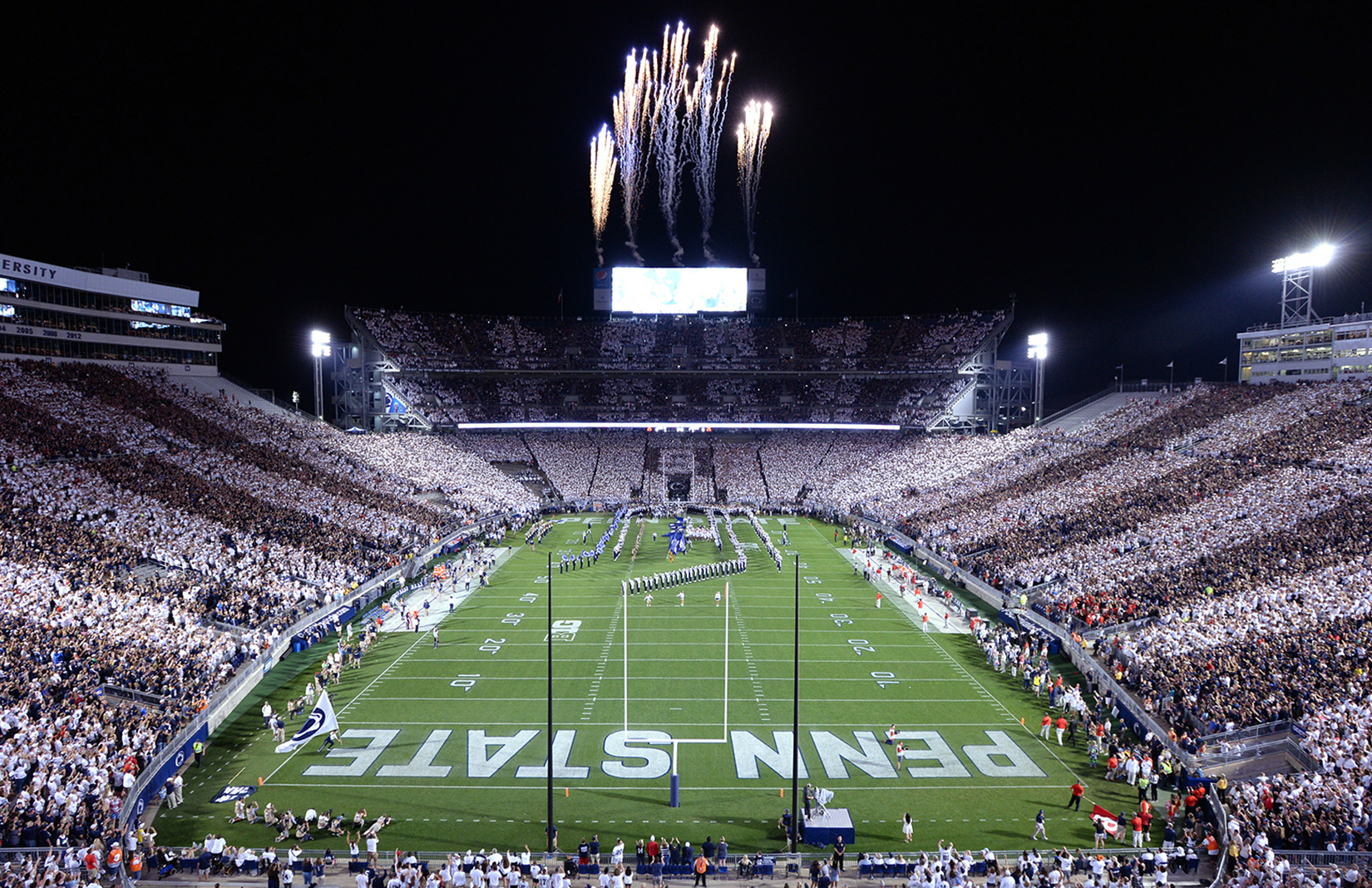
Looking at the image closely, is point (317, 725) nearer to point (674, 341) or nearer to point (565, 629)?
point (565, 629)

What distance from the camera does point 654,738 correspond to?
54.2ft

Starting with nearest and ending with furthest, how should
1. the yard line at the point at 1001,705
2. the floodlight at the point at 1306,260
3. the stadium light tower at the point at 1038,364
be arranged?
1. the yard line at the point at 1001,705
2. the floodlight at the point at 1306,260
3. the stadium light tower at the point at 1038,364

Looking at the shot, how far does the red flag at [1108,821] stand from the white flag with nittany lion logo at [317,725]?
1436cm

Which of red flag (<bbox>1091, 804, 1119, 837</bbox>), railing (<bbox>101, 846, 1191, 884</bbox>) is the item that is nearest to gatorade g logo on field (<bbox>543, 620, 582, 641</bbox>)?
railing (<bbox>101, 846, 1191, 884</bbox>)

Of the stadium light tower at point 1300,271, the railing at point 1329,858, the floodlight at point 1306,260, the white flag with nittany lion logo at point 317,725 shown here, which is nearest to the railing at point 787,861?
the railing at point 1329,858

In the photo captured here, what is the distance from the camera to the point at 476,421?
58.0 meters

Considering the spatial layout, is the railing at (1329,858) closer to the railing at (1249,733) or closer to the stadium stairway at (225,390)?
the railing at (1249,733)

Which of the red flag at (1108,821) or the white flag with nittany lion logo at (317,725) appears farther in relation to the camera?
the white flag with nittany lion logo at (317,725)

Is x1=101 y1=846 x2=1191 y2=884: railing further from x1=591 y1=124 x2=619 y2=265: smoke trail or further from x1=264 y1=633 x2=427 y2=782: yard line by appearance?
x1=591 y1=124 x2=619 y2=265: smoke trail

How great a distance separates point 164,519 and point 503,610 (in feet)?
39.3

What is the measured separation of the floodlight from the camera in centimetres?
4234

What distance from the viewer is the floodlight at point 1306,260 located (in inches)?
1667

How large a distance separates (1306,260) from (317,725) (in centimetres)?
5331

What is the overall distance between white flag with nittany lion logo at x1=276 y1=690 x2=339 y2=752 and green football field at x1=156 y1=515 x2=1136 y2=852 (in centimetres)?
35
